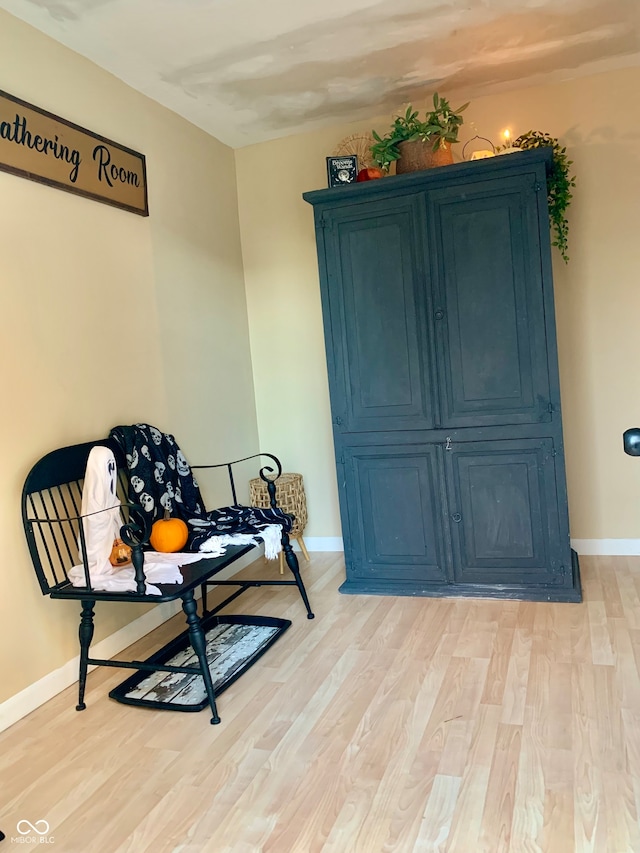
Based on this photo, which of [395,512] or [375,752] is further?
[395,512]

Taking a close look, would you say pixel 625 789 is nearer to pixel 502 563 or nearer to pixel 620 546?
pixel 502 563

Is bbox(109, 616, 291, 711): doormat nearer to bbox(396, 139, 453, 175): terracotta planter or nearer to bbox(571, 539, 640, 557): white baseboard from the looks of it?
bbox(571, 539, 640, 557): white baseboard

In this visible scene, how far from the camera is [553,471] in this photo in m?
2.82

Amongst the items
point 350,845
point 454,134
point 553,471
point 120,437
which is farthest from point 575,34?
point 350,845

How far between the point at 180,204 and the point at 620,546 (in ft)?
9.74

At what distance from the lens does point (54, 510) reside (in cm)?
240

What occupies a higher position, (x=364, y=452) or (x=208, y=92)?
(x=208, y=92)

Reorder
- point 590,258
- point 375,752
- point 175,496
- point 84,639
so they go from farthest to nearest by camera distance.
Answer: point 590,258, point 175,496, point 84,639, point 375,752

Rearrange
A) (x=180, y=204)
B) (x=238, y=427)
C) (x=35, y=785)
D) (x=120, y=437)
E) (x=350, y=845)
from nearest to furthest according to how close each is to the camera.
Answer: (x=350, y=845) → (x=35, y=785) → (x=120, y=437) → (x=180, y=204) → (x=238, y=427)

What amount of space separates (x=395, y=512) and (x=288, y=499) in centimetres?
82

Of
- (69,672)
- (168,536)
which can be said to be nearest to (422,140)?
(168,536)

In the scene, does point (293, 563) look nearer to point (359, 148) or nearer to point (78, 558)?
point (78, 558)

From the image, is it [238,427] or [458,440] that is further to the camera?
[238,427]

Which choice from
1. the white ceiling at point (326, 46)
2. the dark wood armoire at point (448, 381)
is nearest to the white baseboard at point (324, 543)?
the dark wood armoire at point (448, 381)
